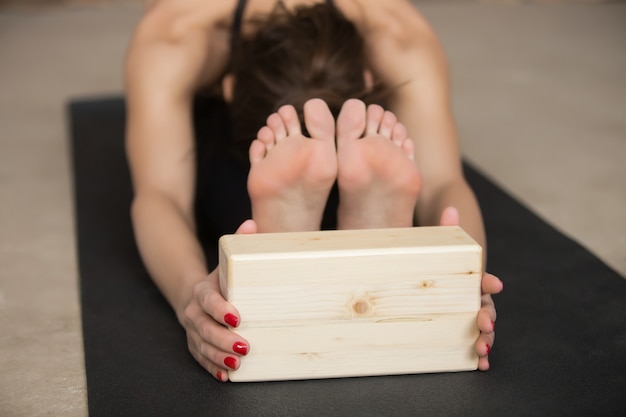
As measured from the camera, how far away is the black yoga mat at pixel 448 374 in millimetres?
1237

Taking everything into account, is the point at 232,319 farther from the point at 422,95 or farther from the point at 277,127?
the point at 422,95

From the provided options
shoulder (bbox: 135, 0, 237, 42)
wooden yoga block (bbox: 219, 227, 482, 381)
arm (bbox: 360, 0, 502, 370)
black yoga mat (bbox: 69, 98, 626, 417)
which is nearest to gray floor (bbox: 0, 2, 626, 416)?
black yoga mat (bbox: 69, 98, 626, 417)

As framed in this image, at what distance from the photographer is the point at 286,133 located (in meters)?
1.42

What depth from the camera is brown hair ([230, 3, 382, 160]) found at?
170 cm

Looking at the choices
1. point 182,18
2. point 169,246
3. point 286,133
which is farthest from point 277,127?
point 182,18

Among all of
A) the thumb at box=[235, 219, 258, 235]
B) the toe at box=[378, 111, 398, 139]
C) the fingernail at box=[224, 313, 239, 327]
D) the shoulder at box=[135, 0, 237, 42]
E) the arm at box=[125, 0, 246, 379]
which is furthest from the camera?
the shoulder at box=[135, 0, 237, 42]

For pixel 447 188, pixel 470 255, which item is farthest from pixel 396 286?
pixel 447 188

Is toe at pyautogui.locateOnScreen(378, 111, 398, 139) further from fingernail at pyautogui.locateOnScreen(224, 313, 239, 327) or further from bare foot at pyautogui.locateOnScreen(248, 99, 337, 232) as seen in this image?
Answer: fingernail at pyautogui.locateOnScreen(224, 313, 239, 327)

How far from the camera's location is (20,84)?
11.9ft

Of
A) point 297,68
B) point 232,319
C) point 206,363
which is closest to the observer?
point 232,319

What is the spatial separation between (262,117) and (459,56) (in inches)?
99.5

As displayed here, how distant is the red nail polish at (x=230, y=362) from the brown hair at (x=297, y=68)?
0.56 meters

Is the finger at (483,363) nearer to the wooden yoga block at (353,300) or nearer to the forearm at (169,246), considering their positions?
the wooden yoga block at (353,300)

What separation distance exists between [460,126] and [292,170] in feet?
5.72
